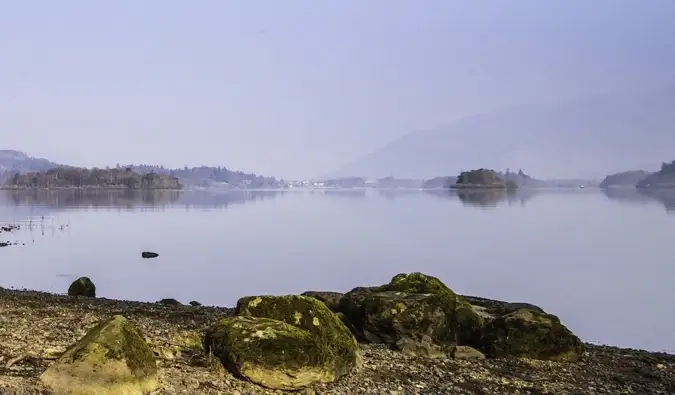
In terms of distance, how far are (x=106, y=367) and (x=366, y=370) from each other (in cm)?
477

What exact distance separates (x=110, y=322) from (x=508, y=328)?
9092 millimetres

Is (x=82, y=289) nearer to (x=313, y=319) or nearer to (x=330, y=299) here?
(x=330, y=299)

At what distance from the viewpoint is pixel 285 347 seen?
402 inches

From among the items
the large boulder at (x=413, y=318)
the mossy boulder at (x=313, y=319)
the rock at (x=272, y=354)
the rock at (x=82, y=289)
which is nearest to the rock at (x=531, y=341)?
the large boulder at (x=413, y=318)

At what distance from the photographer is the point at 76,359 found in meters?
8.98

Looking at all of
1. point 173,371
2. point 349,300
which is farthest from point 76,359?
point 349,300

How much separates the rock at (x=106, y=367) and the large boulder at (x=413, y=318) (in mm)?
6420

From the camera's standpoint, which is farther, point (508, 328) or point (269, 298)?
point (508, 328)

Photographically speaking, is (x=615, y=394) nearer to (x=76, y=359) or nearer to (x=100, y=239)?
(x=76, y=359)

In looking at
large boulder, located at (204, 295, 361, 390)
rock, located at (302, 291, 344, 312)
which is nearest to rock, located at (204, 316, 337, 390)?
large boulder, located at (204, 295, 361, 390)

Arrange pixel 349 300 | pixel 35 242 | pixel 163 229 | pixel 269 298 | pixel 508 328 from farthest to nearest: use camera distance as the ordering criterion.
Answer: pixel 163 229 < pixel 35 242 < pixel 349 300 < pixel 508 328 < pixel 269 298

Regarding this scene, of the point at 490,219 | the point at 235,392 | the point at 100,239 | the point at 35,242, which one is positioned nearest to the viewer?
the point at 235,392

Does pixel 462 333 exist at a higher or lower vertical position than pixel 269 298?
lower

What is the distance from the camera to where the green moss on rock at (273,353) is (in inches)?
396
